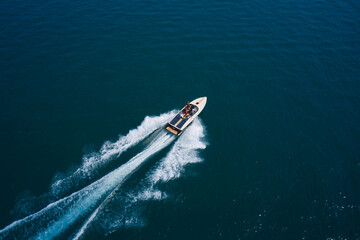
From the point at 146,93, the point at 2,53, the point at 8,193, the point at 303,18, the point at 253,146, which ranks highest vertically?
the point at 303,18

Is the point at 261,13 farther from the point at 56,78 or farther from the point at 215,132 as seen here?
the point at 56,78

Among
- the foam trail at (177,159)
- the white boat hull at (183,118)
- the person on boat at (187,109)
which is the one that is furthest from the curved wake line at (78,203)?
the person on boat at (187,109)

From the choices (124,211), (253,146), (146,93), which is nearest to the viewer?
(124,211)

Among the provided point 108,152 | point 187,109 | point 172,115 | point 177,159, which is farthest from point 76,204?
point 187,109

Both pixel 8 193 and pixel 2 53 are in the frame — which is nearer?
pixel 8 193

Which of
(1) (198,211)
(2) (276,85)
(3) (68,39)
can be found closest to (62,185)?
(1) (198,211)

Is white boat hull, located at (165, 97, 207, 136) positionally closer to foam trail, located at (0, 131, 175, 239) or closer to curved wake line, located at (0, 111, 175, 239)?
curved wake line, located at (0, 111, 175, 239)
